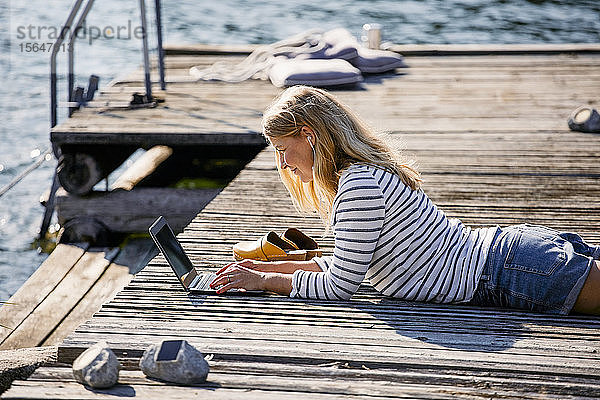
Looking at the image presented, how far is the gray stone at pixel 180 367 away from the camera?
8.32 feet

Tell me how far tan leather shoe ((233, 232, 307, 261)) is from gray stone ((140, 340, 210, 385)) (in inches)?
37.4

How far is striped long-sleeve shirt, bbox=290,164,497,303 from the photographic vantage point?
2982mm

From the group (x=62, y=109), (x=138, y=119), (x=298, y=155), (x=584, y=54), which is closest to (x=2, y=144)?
(x=62, y=109)

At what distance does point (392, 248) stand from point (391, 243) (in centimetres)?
2

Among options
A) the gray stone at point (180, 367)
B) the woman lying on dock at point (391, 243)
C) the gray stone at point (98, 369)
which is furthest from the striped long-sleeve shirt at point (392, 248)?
Answer: the gray stone at point (98, 369)

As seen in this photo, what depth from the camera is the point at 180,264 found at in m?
3.40

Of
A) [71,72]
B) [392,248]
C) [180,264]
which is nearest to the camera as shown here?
[392,248]

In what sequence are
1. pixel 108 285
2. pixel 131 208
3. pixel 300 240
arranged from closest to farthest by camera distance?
pixel 300 240, pixel 108 285, pixel 131 208

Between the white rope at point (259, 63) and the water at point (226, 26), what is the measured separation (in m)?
2.65

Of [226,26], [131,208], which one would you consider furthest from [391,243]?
[226,26]

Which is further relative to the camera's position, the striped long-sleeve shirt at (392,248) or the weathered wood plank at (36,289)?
the weathered wood plank at (36,289)

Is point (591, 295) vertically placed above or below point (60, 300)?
above

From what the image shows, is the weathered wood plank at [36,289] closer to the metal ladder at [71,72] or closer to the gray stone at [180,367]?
the metal ladder at [71,72]

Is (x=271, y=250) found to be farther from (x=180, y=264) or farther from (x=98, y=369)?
(x=98, y=369)
